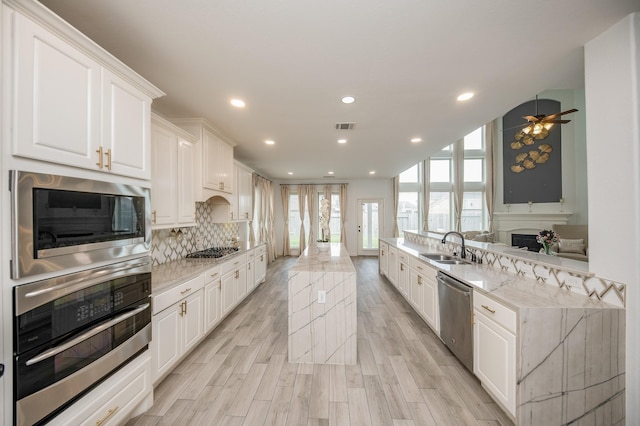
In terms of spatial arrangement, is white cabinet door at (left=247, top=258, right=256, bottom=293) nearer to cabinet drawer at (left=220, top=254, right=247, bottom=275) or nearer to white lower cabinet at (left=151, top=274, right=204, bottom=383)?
cabinet drawer at (left=220, top=254, right=247, bottom=275)

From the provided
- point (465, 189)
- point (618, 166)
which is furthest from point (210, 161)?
point (465, 189)

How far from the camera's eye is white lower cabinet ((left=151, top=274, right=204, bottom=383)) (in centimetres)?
198

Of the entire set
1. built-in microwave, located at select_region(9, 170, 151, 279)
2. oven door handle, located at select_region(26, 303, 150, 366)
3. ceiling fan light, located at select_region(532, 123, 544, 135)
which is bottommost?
oven door handle, located at select_region(26, 303, 150, 366)

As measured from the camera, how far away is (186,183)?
285 centimetres

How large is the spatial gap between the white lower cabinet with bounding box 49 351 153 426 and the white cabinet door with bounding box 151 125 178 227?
1.23m

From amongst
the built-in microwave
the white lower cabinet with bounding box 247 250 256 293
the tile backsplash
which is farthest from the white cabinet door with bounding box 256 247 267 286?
the built-in microwave

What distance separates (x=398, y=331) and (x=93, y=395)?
2892 mm

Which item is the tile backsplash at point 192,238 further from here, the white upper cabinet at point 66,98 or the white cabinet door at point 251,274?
the white upper cabinet at point 66,98

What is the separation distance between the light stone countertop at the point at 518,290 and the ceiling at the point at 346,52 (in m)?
1.81

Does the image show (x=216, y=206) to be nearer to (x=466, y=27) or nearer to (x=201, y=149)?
(x=201, y=149)

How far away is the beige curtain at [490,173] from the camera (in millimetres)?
7996

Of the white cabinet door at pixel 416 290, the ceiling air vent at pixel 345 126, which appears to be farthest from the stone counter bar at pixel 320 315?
the ceiling air vent at pixel 345 126

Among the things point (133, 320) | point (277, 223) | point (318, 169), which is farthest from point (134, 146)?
point (277, 223)

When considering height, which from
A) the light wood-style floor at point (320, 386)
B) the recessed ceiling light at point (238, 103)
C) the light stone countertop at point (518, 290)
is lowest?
the light wood-style floor at point (320, 386)
